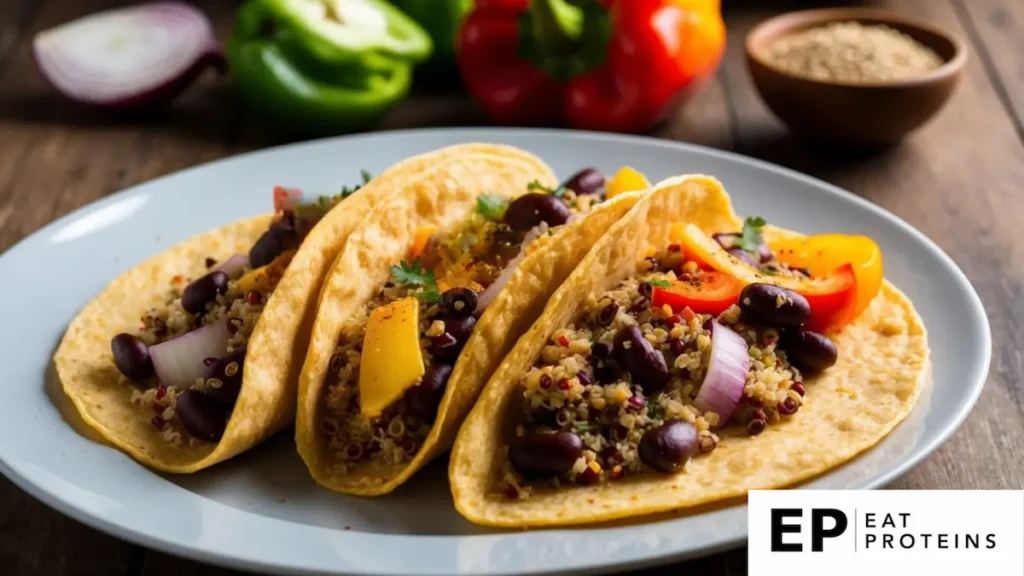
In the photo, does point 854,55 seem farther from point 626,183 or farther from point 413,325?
point 413,325

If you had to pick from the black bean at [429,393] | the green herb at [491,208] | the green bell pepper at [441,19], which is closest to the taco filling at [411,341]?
the black bean at [429,393]

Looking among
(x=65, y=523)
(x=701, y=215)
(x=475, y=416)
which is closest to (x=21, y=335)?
(x=65, y=523)

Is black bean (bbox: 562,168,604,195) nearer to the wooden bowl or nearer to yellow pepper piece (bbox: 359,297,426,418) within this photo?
yellow pepper piece (bbox: 359,297,426,418)

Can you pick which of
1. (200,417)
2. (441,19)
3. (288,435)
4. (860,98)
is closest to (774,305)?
(288,435)

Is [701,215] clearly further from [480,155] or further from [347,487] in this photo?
[347,487]

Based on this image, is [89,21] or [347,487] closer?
[347,487]

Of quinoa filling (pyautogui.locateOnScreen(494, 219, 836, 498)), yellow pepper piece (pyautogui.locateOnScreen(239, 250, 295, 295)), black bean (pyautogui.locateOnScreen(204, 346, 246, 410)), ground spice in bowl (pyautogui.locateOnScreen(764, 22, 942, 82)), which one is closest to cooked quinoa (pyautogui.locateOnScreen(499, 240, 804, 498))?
quinoa filling (pyautogui.locateOnScreen(494, 219, 836, 498))
